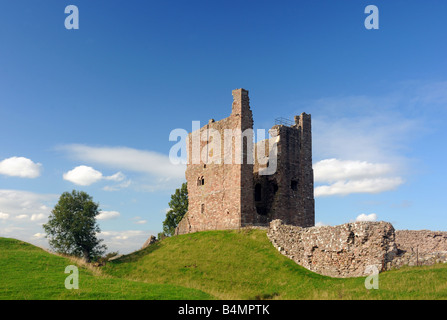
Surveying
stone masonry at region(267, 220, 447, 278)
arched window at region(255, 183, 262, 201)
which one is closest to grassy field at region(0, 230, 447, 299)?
stone masonry at region(267, 220, 447, 278)

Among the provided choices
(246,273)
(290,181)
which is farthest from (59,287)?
(290,181)

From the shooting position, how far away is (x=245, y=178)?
38.0 m

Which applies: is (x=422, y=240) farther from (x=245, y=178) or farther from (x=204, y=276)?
(x=204, y=276)

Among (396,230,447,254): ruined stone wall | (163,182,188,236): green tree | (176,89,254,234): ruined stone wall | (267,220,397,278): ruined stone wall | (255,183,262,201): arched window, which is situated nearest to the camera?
(267,220,397,278): ruined stone wall

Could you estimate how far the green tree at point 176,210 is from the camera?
52875 millimetres

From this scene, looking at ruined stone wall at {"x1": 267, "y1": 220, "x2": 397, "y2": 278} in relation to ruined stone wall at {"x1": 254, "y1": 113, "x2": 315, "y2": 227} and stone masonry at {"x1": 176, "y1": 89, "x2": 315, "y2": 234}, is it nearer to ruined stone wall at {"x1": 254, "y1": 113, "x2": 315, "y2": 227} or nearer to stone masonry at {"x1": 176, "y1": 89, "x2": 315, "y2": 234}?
stone masonry at {"x1": 176, "y1": 89, "x2": 315, "y2": 234}

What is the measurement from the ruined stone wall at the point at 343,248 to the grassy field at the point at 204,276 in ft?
3.07

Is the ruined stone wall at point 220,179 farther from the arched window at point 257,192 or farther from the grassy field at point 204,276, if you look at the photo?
the arched window at point 257,192

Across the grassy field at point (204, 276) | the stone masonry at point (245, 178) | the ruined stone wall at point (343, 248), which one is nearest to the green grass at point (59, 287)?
the grassy field at point (204, 276)

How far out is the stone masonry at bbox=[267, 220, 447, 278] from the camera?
2327 centimetres

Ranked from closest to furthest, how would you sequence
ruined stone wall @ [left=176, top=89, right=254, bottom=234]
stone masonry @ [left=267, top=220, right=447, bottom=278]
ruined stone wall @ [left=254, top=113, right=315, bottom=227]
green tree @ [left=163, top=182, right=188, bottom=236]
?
stone masonry @ [left=267, top=220, right=447, bottom=278] < ruined stone wall @ [left=176, top=89, right=254, bottom=234] < ruined stone wall @ [left=254, top=113, right=315, bottom=227] < green tree @ [left=163, top=182, right=188, bottom=236]

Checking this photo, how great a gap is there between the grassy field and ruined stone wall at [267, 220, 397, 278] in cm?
93

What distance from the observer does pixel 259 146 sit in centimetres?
4378
